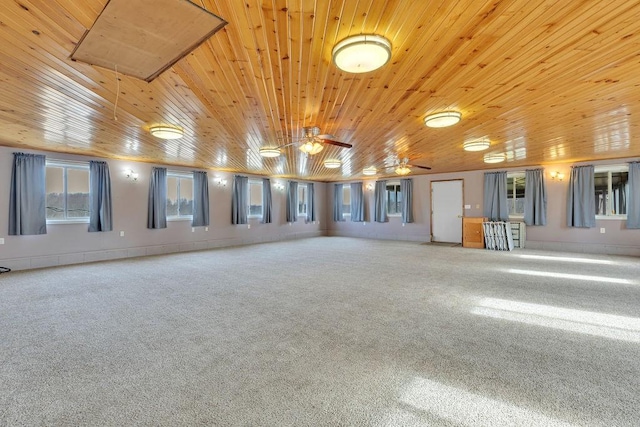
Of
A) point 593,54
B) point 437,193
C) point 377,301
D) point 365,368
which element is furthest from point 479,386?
point 437,193

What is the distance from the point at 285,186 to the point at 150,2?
9.70 metres

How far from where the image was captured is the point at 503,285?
180 inches

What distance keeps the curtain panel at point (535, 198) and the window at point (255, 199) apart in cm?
843

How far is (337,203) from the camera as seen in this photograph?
12.6 meters

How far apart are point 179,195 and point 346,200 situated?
675cm

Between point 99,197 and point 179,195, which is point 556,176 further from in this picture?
point 99,197

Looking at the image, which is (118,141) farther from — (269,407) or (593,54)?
(593,54)

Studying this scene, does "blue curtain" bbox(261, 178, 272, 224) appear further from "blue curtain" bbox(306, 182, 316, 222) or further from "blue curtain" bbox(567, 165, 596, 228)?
"blue curtain" bbox(567, 165, 596, 228)

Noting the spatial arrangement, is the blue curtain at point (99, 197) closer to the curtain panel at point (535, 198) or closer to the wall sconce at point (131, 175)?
the wall sconce at point (131, 175)

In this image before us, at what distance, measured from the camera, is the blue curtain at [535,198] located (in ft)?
27.1

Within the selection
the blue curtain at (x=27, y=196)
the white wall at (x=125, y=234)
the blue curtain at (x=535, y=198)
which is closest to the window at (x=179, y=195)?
the white wall at (x=125, y=234)

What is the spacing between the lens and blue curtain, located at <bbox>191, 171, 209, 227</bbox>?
28.3ft

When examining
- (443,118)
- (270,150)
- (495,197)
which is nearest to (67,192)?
(270,150)

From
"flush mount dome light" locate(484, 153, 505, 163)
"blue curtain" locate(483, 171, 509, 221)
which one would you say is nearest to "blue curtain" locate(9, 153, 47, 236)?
"flush mount dome light" locate(484, 153, 505, 163)
